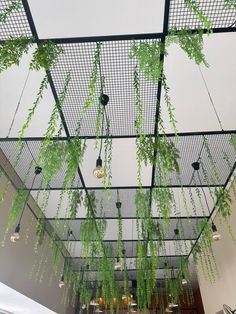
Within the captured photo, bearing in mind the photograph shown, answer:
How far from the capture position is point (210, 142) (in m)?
3.29

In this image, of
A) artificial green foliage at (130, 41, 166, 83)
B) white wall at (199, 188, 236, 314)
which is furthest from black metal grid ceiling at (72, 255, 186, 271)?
artificial green foliage at (130, 41, 166, 83)

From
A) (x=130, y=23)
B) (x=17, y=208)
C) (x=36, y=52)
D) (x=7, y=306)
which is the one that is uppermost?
(x=130, y=23)

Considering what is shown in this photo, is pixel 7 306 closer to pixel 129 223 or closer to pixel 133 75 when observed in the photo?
pixel 129 223

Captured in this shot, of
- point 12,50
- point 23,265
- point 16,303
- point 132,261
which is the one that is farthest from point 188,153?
point 132,261

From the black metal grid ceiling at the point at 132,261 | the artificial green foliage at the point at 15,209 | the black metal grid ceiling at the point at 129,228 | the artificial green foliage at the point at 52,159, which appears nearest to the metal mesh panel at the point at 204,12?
the artificial green foliage at the point at 52,159

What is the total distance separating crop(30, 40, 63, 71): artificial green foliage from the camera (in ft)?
7.13

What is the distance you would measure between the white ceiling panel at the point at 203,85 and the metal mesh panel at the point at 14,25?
Result: 1.26 metres

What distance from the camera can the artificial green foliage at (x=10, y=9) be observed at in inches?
79.7

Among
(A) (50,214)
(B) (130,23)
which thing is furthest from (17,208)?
(B) (130,23)

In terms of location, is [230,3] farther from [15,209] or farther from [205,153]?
[15,209]

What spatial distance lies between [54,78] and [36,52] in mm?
385

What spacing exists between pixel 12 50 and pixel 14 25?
22 centimetres

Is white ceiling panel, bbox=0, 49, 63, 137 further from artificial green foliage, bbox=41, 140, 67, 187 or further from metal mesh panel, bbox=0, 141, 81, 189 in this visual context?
artificial green foliage, bbox=41, 140, 67, 187

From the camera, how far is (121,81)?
254 cm
